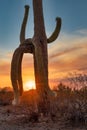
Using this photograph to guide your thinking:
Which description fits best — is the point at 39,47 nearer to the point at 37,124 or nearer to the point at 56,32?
the point at 56,32

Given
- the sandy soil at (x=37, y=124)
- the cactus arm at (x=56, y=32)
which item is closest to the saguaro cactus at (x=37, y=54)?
the cactus arm at (x=56, y=32)

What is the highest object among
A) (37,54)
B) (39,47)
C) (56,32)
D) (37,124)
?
(56,32)

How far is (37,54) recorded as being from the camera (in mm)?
14648

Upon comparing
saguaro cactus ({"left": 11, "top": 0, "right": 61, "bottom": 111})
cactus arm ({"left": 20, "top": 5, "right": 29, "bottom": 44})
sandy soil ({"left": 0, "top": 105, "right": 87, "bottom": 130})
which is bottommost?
sandy soil ({"left": 0, "top": 105, "right": 87, "bottom": 130})

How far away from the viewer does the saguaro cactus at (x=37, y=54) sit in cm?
1434

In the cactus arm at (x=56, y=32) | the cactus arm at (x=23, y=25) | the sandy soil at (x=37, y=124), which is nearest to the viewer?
the sandy soil at (x=37, y=124)

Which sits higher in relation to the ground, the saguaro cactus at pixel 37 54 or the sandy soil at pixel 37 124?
the saguaro cactus at pixel 37 54

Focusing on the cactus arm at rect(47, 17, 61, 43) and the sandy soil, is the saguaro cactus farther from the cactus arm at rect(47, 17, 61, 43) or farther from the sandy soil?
the sandy soil

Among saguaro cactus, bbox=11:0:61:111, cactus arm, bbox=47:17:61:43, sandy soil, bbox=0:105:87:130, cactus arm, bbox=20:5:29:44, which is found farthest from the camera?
cactus arm, bbox=20:5:29:44

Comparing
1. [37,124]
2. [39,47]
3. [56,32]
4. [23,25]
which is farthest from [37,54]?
[37,124]

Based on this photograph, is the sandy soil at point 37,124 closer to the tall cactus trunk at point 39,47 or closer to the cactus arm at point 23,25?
the tall cactus trunk at point 39,47

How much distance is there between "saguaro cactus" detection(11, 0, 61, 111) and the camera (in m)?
14.3

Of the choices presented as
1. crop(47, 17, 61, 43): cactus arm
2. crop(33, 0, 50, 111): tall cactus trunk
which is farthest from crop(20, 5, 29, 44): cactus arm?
crop(33, 0, 50, 111): tall cactus trunk

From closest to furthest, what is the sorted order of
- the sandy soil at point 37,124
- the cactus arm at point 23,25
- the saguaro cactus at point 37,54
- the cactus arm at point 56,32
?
the sandy soil at point 37,124 → the saguaro cactus at point 37,54 → the cactus arm at point 56,32 → the cactus arm at point 23,25
